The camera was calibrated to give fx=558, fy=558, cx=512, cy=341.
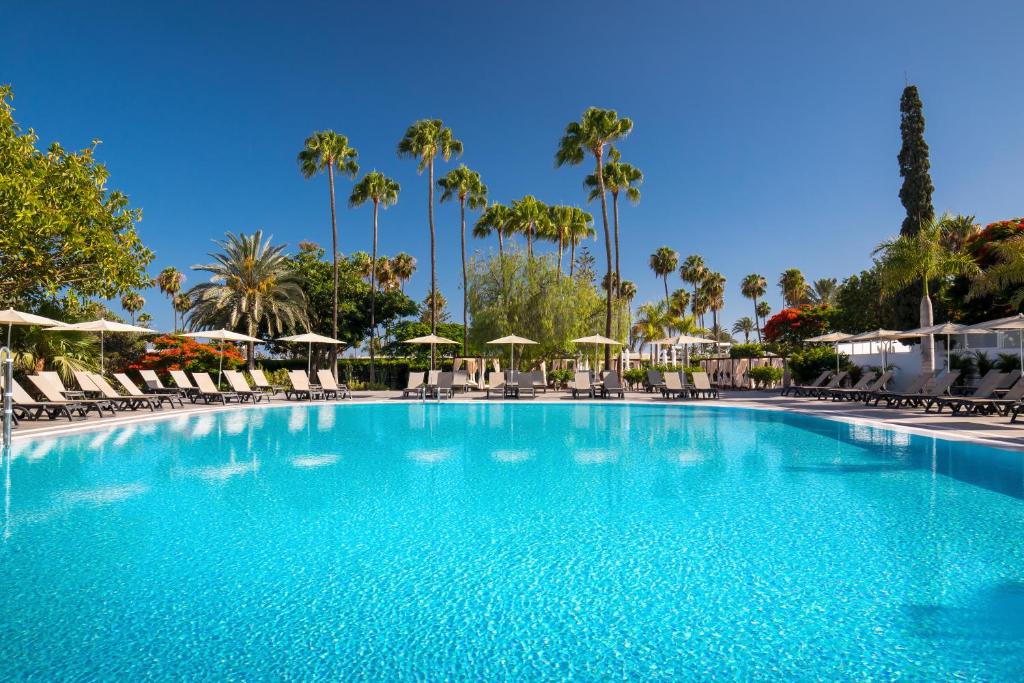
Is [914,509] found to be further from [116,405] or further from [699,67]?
[699,67]

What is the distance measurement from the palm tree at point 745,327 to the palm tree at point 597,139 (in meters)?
69.2

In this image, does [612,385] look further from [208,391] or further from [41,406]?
[41,406]

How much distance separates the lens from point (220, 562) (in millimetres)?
3973

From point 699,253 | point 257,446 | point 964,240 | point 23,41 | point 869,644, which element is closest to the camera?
point 869,644

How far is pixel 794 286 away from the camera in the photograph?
59.0 metres

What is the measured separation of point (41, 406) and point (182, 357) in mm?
12025

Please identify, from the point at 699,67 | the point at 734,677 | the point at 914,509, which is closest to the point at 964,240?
the point at 699,67

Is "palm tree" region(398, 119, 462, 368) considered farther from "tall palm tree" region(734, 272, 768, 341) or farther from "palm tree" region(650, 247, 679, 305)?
"tall palm tree" region(734, 272, 768, 341)

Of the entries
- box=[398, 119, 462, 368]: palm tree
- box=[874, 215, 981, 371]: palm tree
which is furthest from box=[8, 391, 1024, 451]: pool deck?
box=[398, 119, 462, 368]: palm tree

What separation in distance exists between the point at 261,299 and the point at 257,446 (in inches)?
954

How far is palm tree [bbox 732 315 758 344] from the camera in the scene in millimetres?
86812

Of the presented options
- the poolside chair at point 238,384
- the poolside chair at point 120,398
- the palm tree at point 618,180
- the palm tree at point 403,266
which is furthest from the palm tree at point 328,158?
the palm tree at point 403,266

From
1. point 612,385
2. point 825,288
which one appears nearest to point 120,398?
point 612,385

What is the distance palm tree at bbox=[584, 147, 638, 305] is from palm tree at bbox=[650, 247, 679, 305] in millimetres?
27672
